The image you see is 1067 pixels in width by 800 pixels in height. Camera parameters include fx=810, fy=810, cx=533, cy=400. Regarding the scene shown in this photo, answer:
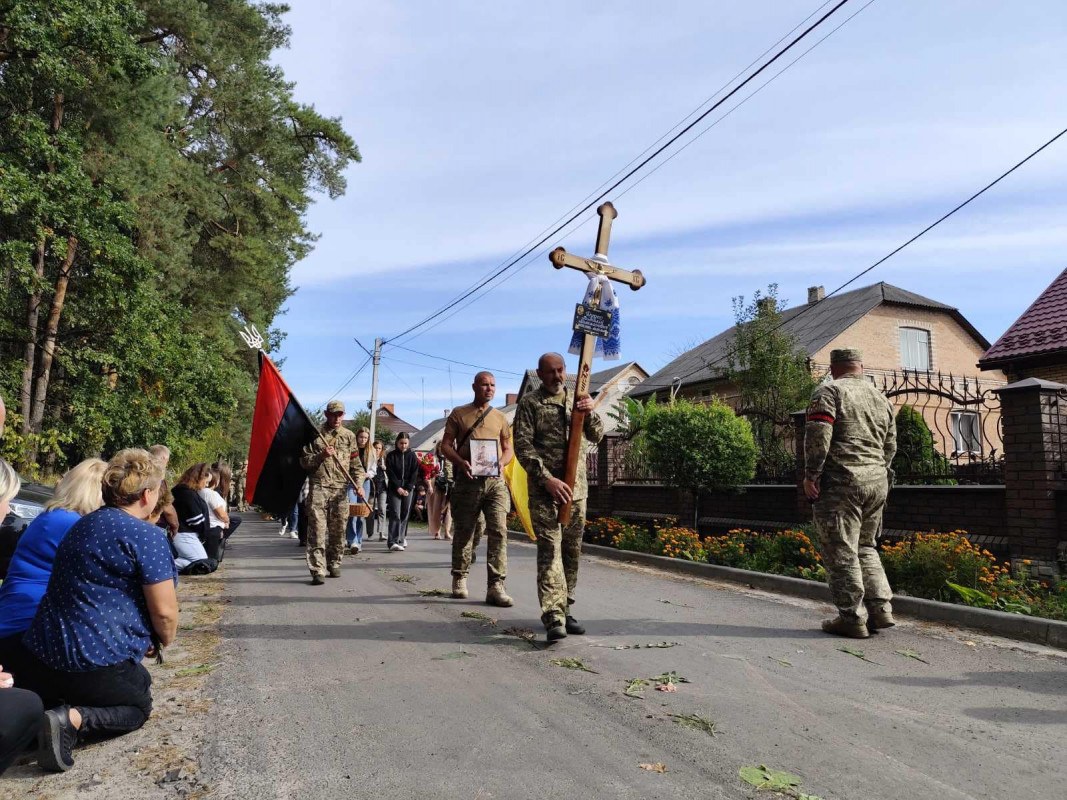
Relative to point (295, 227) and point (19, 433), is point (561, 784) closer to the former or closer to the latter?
point (19, 433)

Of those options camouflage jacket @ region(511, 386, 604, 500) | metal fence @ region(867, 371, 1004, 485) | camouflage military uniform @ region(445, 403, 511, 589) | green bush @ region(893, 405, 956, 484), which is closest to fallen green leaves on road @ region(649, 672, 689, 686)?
camouflage jacket @ region(511, 386, 604, 500)

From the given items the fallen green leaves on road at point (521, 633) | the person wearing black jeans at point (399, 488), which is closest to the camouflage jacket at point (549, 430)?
the fallen green leaves on road at point (521, 633)

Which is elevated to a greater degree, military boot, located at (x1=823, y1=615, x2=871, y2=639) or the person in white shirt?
the person in white shirt

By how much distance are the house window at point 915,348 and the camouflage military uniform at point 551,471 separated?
30506mm

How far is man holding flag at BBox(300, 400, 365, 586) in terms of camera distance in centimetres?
864

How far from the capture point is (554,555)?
5.55 meters

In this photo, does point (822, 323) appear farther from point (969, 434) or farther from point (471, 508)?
point (471, 508)

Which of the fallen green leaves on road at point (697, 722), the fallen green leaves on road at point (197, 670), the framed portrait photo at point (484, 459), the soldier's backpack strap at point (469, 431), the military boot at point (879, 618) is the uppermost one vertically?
the soldier's backpack strap at point (469, 431)

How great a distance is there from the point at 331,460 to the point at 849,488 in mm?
5388

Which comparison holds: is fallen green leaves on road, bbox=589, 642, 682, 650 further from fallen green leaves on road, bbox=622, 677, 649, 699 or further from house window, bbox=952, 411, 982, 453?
house window, bbox=952, 411, 982, 453

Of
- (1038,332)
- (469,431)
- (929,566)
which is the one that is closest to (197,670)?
(469,431)

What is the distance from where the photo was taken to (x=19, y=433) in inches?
696

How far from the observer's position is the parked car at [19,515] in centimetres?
553

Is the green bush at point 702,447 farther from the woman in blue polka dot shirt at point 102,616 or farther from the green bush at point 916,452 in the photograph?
the woman in blue polka dot shirt at point 102,616
